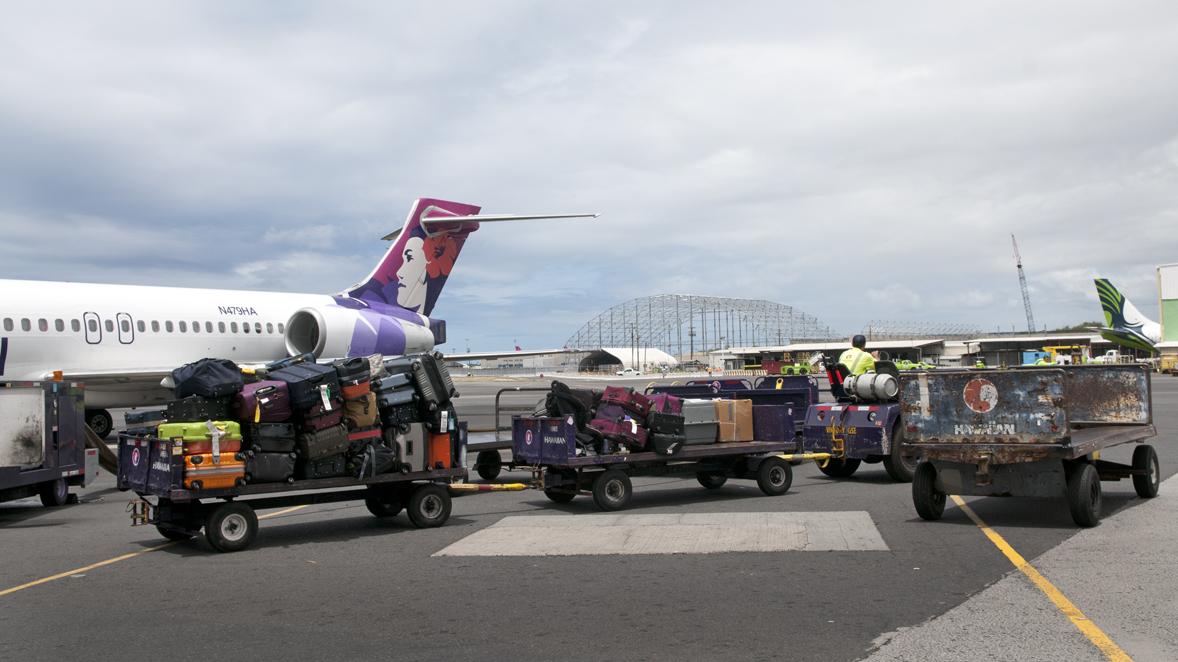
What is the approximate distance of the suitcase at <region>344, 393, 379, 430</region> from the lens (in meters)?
10.1

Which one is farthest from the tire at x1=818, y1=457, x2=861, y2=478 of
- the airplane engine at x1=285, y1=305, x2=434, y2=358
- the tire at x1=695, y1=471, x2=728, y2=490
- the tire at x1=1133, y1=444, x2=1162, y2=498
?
the airplane engine at x1=285, y1=305, x2=434, y2=358

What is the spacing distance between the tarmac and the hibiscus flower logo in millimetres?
19144

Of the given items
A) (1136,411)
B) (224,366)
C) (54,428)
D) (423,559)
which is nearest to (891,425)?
(1136,411)

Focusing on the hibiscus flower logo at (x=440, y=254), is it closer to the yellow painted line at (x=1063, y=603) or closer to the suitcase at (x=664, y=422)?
the suitcase at (x=664, y=422)

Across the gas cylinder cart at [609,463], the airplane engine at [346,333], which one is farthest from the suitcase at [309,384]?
the airplane engine at [346,333]

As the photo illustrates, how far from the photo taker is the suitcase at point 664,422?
39.2 ft

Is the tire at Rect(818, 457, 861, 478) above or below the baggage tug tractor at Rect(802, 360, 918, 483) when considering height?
below

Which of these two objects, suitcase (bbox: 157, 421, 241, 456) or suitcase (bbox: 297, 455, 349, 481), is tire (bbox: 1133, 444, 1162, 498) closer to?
suitcase (bbox: 297, 455, 349, 481)

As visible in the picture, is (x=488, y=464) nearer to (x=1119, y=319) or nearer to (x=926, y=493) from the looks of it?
(x=926, y=493)

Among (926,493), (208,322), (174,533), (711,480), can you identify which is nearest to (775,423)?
(711,480)

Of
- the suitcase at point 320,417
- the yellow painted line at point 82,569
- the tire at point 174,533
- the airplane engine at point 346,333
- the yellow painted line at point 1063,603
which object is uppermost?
the airplane engine at point 346,333

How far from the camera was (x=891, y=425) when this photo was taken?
1354 centimetres

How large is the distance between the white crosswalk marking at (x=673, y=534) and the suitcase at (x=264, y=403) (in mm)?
2066

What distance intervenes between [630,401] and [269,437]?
4.31 metres
